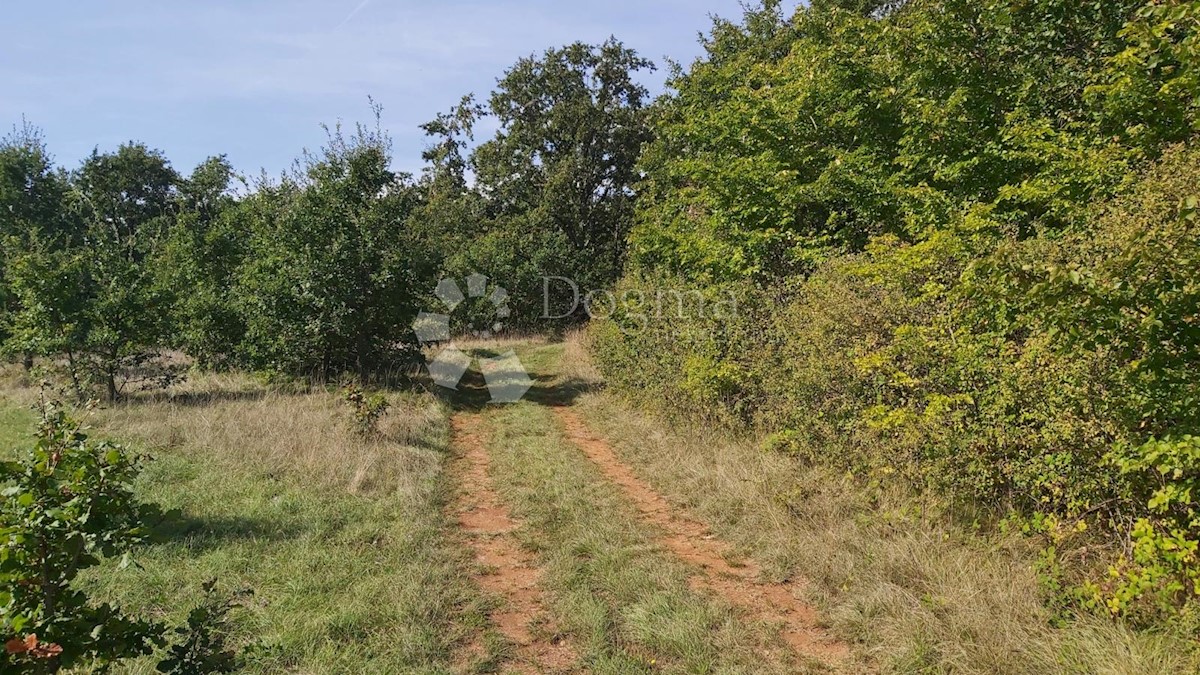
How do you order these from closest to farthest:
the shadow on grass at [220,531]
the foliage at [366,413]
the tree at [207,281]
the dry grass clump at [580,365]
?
1. the shadow on grass at [220,531]
2. the foliage at [366,413]
3. the tree at [207,281]
4. the dry grass clump at [580,365]

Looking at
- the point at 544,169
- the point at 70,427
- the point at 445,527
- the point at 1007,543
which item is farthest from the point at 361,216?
the point at 544,169

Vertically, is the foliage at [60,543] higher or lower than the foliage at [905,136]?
lower

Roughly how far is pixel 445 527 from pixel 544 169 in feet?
87.0

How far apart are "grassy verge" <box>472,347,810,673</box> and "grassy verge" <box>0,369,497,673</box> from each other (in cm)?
74

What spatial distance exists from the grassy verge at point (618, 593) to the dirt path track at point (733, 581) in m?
0.16

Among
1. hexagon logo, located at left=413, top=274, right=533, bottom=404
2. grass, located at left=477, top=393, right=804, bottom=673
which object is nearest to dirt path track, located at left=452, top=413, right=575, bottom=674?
grass, located at left=477, top=393, right=804, bottom=673

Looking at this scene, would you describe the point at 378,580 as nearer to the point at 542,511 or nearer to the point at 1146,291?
the point at 542,511

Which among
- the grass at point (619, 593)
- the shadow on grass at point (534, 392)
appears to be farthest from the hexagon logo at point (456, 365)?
the grass at point (619, 593)

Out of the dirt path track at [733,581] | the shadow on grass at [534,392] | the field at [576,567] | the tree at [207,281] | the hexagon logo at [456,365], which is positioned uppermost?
the tree at [207,281]

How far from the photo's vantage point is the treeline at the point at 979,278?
11.4 feet

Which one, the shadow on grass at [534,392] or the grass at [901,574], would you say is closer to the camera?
the grass at [901,574]

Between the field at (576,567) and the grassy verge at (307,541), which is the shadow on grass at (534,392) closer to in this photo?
the grassy verge at (307,541)

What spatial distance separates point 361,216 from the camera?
41.7ft

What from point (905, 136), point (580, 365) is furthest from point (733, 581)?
point (580, 365)
